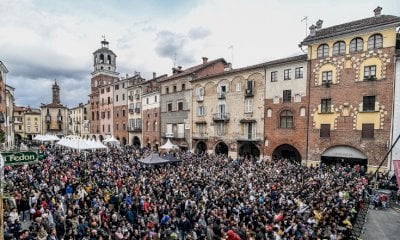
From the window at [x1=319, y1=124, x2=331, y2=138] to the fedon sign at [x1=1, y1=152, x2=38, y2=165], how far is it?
2381 cm

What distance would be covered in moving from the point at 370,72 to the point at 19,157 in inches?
989

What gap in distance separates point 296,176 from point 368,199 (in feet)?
15.8

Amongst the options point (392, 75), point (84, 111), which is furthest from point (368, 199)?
point (84, 111)

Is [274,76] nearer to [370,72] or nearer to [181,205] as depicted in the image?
[370,72]

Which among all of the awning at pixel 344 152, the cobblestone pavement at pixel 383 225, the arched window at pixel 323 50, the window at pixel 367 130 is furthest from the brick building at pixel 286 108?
the cobblestone pavement at pixel 383 225

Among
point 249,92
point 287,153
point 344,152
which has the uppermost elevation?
point 249,92

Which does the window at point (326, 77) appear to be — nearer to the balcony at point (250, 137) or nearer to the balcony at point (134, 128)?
the balcony at point (250, 137)

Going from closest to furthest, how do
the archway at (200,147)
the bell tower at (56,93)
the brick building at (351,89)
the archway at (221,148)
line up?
the brick building at (351,89)
the archway at (221,148)
the archway at (200,147)
the bell tower at (56,93)

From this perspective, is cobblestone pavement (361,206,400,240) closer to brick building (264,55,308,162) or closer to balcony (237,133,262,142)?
brick building (264,55,308,162)

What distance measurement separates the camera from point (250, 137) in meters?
Result: 29.8

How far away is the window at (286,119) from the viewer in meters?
26.8

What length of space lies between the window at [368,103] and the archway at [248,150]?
12.2 meters

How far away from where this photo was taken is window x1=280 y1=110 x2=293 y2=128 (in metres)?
26.8

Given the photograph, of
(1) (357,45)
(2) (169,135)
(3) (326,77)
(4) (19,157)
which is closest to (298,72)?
(3) (326,77)
